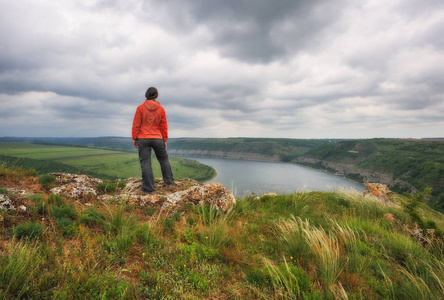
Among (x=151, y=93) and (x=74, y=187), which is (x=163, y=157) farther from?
(x=74, y=187)

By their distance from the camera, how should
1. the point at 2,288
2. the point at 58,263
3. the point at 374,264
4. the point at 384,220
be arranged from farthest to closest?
the point at 384,220 → the point at 374,264 → the point at 58,263 → the point at 2,288

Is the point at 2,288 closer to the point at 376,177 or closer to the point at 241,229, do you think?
the point at 241,229

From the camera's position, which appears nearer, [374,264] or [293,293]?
[293,293]

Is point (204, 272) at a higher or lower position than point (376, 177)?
higher

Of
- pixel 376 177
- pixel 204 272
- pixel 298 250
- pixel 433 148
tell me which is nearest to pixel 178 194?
pixel 204 272

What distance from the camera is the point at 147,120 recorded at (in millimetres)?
5926

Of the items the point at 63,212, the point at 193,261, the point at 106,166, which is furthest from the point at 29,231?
the point at 106,166

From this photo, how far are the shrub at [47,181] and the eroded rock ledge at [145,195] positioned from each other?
0.40 feet

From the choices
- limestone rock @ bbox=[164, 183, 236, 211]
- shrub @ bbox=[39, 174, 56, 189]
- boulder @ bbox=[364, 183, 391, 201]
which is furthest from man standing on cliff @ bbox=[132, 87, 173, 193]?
boulder @ bbox=[364, 183, 391, 201]

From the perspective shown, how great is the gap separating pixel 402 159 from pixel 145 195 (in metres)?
152

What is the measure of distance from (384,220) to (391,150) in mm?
177667

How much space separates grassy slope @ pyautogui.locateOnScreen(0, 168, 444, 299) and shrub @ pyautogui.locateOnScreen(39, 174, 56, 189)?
1.68 meters

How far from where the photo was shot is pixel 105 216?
363cm

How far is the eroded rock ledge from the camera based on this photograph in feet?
16.6
